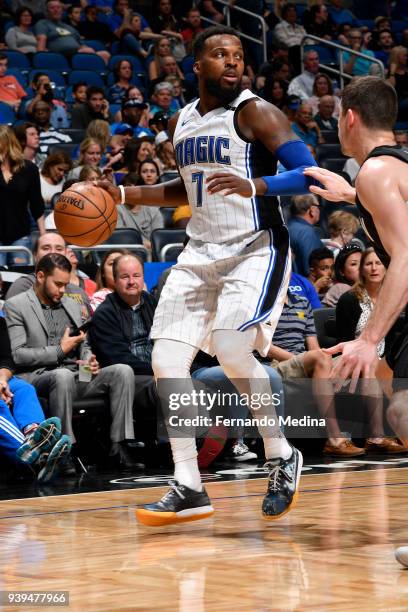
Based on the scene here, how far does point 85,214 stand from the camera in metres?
4.86

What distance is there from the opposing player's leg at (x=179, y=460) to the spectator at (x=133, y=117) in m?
7.18

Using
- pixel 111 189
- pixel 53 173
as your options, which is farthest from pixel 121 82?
pixel 111 189

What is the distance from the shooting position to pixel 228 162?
4621mm

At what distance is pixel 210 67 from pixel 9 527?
2.10 metres

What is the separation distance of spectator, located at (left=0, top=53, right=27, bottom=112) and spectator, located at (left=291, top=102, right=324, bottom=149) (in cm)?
309

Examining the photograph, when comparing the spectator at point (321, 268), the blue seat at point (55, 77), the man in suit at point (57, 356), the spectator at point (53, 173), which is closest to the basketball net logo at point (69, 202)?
the man in suit at point (57, 356)

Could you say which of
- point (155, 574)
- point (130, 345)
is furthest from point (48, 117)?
point (155, 574)

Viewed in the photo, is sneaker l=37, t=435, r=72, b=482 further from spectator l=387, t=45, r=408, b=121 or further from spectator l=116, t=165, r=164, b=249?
spectator l=387, t=45, r=408, b=121

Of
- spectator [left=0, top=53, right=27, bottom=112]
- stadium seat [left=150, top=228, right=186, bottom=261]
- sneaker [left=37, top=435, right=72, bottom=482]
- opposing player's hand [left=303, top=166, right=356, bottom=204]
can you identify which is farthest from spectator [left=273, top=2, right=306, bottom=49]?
opposing player's hand [left=303, top=166, right=356, bottom=204]

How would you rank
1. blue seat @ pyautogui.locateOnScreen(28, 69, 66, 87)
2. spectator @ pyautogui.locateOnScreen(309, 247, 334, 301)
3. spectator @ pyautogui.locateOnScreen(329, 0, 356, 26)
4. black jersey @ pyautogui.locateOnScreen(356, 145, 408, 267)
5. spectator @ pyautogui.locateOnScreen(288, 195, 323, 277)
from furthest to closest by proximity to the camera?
spectator @ pyautogui.locateOnScreen(329, 0, 356, 26)
blue seat @ pyautogui.locateOnScreen(28, 69, 66, 87)
spectator @ pyautogui.locateOnScreen(288, 195, 323, 277)
spectator @ pyautogui.locateOnScreen(309, 247, 334, 301)
black jersey @ pyautogui.locateOnScreen(356, 145, 408, 267)

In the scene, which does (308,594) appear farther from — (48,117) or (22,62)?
(22,62)

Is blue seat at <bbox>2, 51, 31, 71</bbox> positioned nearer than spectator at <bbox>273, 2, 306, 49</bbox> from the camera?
Yes

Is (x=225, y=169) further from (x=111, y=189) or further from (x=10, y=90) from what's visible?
(x=10, y=90)

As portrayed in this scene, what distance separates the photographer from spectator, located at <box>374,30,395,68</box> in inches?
639
